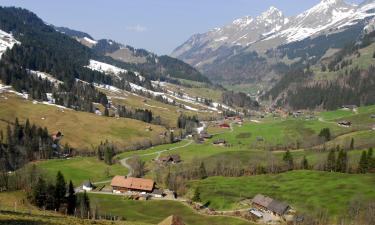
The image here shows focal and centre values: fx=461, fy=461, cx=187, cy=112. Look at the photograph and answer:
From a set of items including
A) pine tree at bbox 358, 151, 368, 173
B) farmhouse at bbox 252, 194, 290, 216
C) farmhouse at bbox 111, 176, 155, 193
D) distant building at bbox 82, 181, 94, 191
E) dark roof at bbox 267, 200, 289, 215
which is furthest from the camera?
distant building at bbox 82, 181, 94, 191

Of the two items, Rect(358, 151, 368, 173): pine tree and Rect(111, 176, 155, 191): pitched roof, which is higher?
Rect(358, 151, 368, 173): pine tree

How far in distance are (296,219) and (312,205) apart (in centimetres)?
1306

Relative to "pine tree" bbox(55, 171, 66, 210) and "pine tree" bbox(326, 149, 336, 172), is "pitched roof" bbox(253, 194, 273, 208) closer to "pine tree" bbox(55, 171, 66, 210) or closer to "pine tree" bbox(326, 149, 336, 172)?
"pine tree" bbox(326, 149, 336, 172)

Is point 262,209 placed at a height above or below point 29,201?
below

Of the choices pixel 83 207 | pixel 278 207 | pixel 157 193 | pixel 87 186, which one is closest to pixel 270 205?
pixel 278 207

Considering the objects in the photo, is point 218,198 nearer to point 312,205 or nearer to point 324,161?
point 312,205

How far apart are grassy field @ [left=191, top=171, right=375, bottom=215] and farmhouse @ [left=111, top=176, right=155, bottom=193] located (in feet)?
56.7

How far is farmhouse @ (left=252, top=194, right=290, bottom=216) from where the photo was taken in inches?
5679

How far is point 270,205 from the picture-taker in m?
147

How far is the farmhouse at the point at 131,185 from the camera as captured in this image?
17944cm

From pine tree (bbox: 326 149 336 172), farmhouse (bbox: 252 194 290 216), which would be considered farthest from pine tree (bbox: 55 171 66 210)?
pine tree (bbox: 326 149 336 172)

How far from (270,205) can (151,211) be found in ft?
129

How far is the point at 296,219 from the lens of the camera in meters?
134

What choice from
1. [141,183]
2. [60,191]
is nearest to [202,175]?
[141,183]
